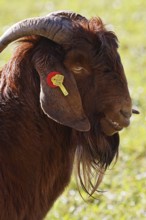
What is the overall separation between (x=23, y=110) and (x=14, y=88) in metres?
0.18

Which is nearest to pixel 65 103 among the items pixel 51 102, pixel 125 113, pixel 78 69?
pixel 51 102

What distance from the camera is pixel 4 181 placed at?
561 centimetres

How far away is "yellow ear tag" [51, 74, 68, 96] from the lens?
5.44m

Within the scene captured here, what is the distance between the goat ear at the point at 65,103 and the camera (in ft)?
17.9

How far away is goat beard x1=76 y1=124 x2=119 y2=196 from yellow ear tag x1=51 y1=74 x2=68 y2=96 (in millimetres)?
413

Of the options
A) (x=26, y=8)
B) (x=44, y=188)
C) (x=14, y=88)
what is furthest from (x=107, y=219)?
(x=26, y=8)

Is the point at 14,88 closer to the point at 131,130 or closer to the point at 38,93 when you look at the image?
the point at 38,93

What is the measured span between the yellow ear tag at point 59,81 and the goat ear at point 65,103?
0.02 meters

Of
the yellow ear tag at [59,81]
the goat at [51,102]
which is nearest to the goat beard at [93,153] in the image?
the goat at [51,102]

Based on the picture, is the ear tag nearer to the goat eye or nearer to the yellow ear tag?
the yellow ear tag

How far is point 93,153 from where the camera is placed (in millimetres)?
5902

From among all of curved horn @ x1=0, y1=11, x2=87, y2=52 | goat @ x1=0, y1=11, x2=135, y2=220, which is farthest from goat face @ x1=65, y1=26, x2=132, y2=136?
curved horn @ x1=0, y1=11, x2=87, y2=52

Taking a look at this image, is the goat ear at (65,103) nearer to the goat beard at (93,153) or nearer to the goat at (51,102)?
the goat at (51,102)

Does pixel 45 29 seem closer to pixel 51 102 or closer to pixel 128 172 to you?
pixel 51 102
